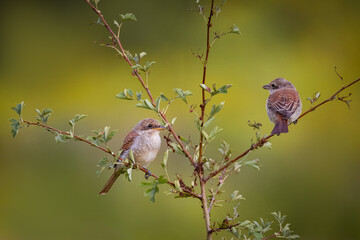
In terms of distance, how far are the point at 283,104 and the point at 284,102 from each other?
0.04 ft

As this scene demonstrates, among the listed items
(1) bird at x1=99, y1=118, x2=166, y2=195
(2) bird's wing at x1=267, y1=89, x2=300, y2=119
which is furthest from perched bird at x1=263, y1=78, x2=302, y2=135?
(1) bird at x1=99, y1=118, x2=166, y2=195

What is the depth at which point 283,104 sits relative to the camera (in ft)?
5.57

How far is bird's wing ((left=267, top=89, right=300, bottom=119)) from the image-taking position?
65.2 inches

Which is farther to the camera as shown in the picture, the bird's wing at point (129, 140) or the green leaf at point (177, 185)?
the bird's wing at point (129, 140)

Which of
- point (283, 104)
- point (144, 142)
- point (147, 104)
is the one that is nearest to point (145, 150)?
point (144, 142)

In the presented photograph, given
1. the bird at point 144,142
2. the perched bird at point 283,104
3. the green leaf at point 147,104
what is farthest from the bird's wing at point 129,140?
the green leaf at point 147,104

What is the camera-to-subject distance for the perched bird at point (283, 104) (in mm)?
1607

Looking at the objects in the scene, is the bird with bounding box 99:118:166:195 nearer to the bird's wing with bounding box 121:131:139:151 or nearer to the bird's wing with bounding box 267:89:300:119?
the bird's wing with bounding box 121:131:139:151

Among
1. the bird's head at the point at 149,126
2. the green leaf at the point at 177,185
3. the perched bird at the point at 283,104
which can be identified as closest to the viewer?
the green leaf at the point at 177,185

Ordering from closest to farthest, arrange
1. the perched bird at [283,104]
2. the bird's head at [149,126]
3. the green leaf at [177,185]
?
the green leaf at [177,185] → the perched bird at [283,104] → the bird's head at [149,126]

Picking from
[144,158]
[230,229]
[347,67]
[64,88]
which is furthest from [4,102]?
[230,229]

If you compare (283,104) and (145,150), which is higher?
(283,104)

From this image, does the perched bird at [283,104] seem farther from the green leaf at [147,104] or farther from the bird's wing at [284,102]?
the green leaf at [147,104]

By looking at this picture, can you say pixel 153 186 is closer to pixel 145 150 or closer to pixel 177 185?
pixel 177 185
